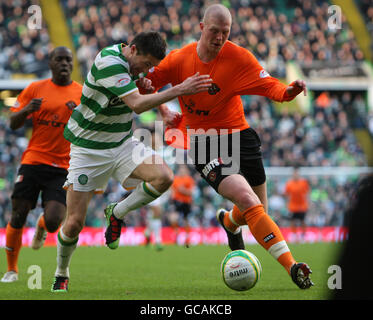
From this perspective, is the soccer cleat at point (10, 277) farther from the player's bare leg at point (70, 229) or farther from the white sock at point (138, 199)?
the white sock at point (138, 199)

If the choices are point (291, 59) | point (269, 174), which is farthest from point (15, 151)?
point (291, 59)

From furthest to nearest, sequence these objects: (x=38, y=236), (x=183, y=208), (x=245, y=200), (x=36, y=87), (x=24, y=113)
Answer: (x=183, y=208), (x=38, y=236), (x=36, y=87), (x=24, y=113), (x=245, y=200)

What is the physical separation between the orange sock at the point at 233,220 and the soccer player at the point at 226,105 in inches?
13.9

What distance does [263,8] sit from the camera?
2966 cm

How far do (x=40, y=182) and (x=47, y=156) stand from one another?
0.33m

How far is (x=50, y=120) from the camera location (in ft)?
24.4

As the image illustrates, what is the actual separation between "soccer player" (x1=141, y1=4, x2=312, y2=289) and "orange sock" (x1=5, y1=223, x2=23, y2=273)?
2.53 m

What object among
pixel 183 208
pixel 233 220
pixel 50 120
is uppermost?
pixel 183 208

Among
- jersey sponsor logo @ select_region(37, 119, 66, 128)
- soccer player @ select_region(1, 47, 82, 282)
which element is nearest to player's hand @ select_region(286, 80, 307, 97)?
soccer player @ select_region(1, 47, 82, 282)

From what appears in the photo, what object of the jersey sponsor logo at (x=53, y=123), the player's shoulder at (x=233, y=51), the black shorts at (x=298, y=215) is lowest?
the jersey sponsor logo at (x=53, y=123)

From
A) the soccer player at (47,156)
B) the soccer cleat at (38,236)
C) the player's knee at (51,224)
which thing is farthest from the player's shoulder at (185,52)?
the soccer cleat at (38,236)

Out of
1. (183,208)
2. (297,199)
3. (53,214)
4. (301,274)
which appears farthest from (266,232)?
(297,199)

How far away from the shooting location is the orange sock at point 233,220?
6685mm

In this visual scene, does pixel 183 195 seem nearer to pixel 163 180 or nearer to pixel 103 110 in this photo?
pixel 163 180
